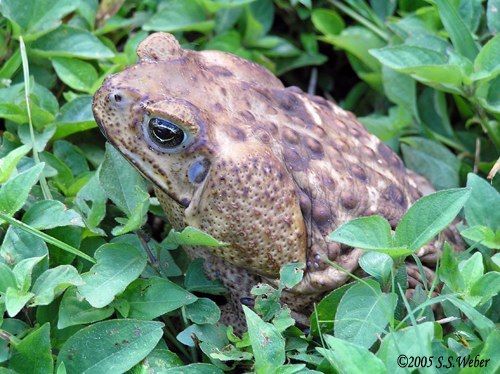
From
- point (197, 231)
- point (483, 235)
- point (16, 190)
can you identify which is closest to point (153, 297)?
point (197, 231)

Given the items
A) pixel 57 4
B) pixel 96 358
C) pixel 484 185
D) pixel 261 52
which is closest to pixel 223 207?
pixel 96 358

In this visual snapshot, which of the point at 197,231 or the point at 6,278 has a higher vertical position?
the point at 197,231

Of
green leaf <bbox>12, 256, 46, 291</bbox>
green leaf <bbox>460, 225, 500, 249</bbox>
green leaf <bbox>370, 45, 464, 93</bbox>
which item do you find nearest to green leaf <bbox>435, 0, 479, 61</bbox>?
green leaf <bbox>370, 45, 464, 93</bbox>

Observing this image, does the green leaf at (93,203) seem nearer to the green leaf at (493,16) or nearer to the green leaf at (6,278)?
the green leaf at (6,278)

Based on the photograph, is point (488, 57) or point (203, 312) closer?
point (203, 312)

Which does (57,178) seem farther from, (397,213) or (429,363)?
(429,363)

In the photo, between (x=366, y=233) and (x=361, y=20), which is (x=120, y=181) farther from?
(x=361, y=20)

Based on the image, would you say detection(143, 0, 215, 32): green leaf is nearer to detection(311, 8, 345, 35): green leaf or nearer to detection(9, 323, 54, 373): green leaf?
detection(311, 8, 345, 35): green leaf
